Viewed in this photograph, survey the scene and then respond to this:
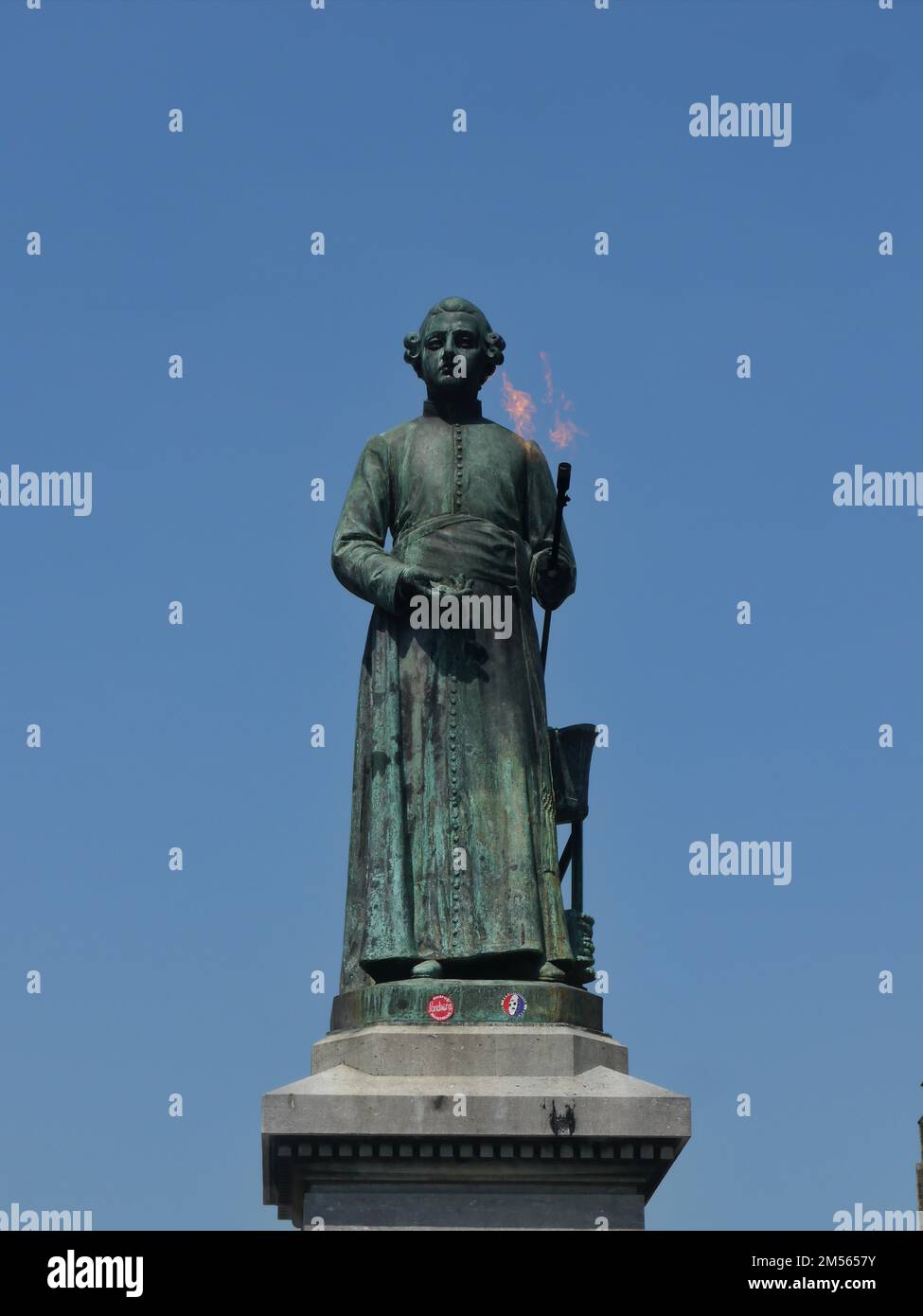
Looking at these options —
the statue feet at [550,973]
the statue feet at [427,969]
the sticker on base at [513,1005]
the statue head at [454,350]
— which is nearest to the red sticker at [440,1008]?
the statue feet at [427,969]

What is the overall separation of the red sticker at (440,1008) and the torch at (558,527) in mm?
3713

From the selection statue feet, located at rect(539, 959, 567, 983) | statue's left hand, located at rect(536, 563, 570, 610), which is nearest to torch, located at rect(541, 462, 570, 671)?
statue's left hand, located at rect(536, 563, 570, 610)

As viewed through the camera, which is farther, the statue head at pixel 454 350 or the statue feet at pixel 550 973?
the statue head at pixel 454 350

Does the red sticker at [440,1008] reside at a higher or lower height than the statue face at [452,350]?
lower

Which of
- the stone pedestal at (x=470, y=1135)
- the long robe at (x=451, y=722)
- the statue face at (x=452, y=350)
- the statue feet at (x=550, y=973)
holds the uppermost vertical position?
the statue face at (x=452, y=350)

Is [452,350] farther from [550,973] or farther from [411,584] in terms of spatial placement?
[550,973]

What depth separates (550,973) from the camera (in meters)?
27.1

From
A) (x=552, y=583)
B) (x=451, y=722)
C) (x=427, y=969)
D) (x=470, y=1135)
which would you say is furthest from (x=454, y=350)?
(x=470, y=1135)

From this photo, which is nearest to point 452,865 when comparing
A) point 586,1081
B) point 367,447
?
point 586,1081

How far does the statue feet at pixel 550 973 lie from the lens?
27.1 metres

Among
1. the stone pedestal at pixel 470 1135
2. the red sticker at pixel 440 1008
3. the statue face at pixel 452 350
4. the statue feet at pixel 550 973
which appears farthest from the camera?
the statue face at pixel 452 350

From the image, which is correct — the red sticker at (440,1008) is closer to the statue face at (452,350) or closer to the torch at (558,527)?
the torch at (558,527)

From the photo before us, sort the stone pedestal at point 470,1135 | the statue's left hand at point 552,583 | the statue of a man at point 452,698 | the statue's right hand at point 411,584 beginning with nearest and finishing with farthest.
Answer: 1. the stone pedestal at point 470,1135
2. the statue of a man at point 452,698
3. the statue's right hand at point 411,584
4. the statue's left hand at point 552,583
